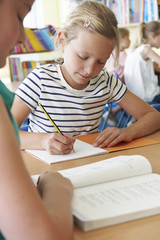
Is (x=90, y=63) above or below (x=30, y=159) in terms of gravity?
above

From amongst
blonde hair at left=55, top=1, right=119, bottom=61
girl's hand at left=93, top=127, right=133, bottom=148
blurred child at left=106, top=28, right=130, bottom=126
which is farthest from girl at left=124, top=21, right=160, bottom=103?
girl's hand at left=93, top=127, right=133, bottom=148

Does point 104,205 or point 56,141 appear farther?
point 56,141

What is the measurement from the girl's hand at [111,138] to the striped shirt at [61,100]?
0.25 meters

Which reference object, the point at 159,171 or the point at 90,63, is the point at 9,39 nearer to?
the point at 159,171

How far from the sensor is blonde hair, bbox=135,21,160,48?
12.6 ft

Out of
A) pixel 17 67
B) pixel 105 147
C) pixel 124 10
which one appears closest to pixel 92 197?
pixel 105 147

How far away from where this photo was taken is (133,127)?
1.38 m

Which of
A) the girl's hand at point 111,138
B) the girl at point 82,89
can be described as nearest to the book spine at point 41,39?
the girl at point 82,89

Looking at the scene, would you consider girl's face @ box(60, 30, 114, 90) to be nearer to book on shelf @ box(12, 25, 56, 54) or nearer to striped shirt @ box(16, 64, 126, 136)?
striped shirt @ box(16, 64, 126, 136)

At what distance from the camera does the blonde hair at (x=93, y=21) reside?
134cm

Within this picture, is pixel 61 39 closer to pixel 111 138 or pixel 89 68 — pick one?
pixel 89 68

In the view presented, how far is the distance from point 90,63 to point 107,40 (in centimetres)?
11

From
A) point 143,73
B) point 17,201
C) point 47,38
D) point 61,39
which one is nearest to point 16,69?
point 47,38

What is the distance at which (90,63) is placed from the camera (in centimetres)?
134
